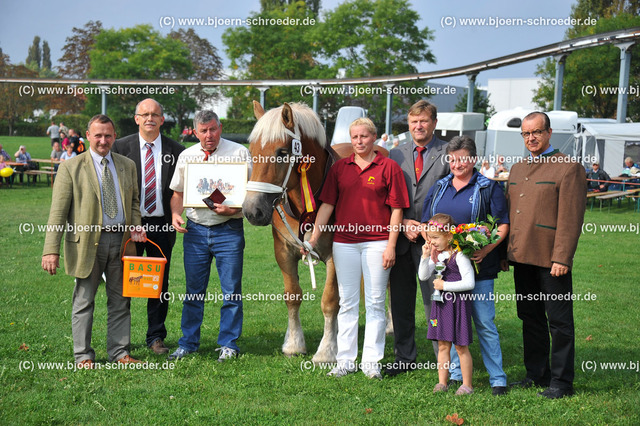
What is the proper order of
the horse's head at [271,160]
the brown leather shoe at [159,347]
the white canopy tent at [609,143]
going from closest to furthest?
the horse's head at [271,160], the brown leather shoe at [159,347], the white canopy tent at [609,143]

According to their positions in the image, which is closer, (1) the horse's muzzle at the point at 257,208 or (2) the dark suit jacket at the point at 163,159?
(1) the horse's muzzle at the point at 257,208

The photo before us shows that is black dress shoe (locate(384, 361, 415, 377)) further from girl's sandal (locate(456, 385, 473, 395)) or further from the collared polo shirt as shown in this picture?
the collared polo shirt

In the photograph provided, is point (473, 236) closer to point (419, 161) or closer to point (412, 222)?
point (412, 222)

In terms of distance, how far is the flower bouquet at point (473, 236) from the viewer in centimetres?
399

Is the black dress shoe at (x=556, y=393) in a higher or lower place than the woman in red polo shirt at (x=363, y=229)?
lower

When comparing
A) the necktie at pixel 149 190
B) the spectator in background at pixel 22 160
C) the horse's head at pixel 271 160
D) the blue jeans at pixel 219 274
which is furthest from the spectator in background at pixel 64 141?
the horse's head at pixel 271 160

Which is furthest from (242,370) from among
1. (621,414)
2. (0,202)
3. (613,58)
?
(613,58)

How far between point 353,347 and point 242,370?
3.32 feet

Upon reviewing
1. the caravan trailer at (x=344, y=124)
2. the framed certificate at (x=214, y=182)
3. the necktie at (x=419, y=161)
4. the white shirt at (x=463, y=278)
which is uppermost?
the caravan trailer at (x=344, y=124)

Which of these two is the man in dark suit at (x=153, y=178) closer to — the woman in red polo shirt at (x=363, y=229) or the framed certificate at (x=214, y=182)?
the framed certificate at (x=214, y=182)

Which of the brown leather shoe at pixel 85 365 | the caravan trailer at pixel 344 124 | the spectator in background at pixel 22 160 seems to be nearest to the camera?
the brown leather shoe at pixel 85 365

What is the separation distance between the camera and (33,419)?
12.1 ft

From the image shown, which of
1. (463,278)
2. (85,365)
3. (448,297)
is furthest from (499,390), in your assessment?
(85,365)

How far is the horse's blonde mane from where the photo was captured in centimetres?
439
